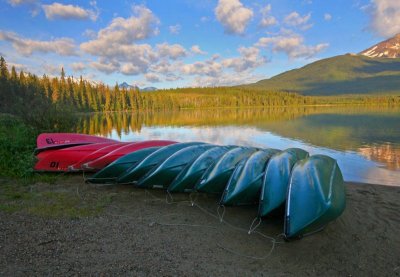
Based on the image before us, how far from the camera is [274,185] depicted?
5.68 m

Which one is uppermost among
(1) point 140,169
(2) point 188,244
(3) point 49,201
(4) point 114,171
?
(1) point 140,169

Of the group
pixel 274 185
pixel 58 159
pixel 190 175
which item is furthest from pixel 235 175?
pixel 58 159

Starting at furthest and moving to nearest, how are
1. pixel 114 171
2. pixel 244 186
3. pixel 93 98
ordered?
1. pixel 93 98
2. pixel 114 171
3. pixel 244 186

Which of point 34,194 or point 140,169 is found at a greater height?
point 140,169

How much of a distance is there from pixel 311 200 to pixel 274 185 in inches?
35.4

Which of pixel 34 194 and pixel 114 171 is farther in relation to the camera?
pixel 114 171

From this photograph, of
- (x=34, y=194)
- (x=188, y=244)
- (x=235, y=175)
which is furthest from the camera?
(x=34, y=194)

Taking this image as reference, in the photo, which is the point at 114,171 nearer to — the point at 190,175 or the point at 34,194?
the point at 34,194

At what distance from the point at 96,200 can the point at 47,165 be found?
9.64 ft

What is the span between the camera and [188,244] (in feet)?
15.8

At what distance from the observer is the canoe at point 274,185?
528 centimetres

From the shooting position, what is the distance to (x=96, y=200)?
21.7 feet

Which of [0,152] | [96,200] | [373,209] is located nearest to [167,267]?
[96,200]

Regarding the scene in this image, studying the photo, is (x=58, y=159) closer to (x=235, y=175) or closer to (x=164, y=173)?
(x=164, y=173)
